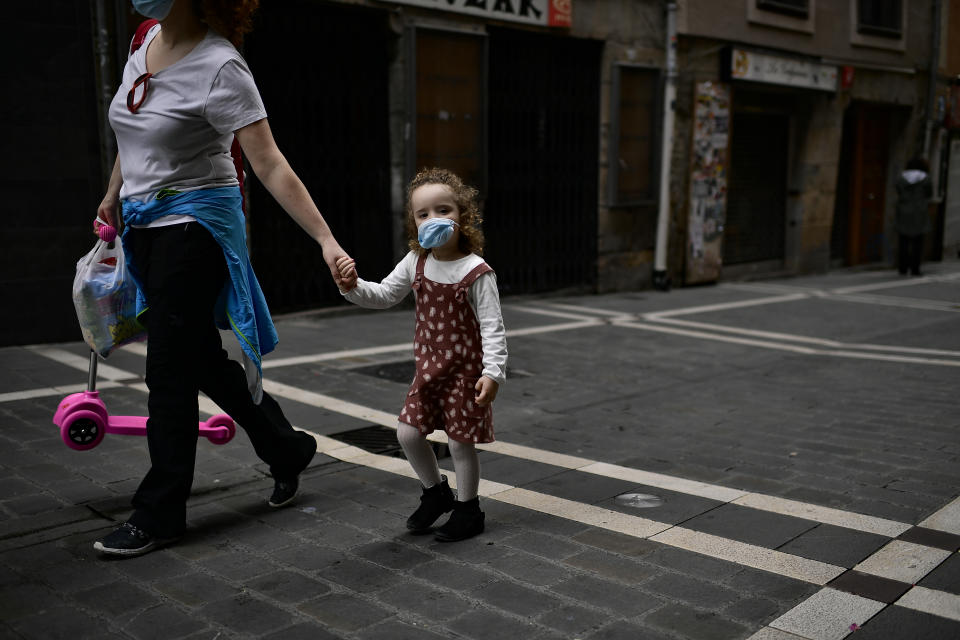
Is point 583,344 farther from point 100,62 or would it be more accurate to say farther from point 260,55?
point 100,62

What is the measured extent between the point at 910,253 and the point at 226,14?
1500cm

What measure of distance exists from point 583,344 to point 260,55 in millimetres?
3807

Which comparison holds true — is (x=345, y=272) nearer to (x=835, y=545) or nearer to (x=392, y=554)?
(x=392, y=554)

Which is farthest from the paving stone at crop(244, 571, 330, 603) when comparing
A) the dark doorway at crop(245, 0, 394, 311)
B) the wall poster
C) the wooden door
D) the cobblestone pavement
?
the wall poster

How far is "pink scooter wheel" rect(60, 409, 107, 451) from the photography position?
3.70 metres

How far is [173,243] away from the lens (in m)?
3.25

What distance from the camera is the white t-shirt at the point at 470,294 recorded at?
321 cm

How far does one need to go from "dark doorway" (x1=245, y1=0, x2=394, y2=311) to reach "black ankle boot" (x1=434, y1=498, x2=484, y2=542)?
18.2 feet

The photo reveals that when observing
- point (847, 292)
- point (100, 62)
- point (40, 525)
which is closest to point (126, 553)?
point (40, 525)

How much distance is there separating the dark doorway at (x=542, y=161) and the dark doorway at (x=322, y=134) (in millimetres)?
1529

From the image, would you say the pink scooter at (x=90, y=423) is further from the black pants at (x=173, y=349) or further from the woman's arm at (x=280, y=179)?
the woman's arm at (x=280, y=179)

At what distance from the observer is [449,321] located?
3.34m

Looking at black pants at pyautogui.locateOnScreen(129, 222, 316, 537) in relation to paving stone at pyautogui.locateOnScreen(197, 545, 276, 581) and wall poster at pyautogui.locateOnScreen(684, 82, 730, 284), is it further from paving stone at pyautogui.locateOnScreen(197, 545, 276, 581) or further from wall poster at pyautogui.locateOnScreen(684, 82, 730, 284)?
wall poster at pyautogui.locateOnScreen(684, 82, 730, 284)

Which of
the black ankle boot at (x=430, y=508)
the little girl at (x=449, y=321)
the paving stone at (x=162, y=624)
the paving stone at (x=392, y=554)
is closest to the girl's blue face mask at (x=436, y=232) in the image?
the little girl at (x=449, y=321)
